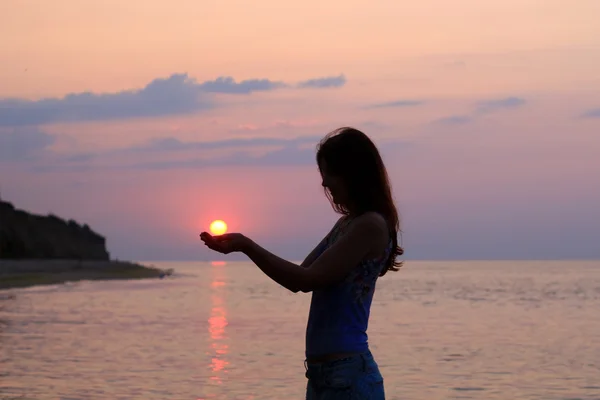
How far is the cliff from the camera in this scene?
129000 mm

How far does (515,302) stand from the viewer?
196 feet

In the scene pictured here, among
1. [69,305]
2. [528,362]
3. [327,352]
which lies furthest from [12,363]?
[69,305]

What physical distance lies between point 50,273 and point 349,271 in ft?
350

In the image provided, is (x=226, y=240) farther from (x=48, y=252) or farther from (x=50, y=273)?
(x=48, y=252)

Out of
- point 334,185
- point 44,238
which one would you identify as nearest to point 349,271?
point 334,185

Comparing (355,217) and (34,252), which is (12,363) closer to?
(355,217)

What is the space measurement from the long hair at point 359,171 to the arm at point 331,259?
7 cm

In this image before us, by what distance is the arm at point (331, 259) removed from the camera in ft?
11.9

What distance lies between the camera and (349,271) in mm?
3803

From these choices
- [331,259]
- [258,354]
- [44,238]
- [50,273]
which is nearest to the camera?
[331,259]

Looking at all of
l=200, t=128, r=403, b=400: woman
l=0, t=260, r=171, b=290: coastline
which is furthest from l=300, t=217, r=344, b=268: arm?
l=0, t=260, r=171, b=290: coastline

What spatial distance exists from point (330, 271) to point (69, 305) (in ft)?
158

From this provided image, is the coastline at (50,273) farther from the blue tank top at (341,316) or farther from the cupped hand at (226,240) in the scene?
the cupped hand at (226,240)

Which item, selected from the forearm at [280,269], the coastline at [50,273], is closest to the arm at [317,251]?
the forearm at [280,269]
